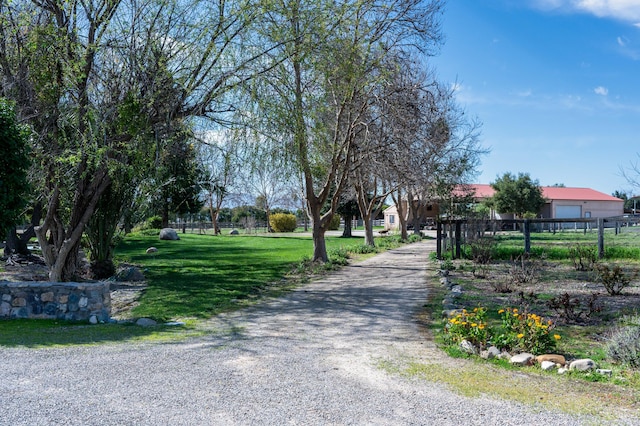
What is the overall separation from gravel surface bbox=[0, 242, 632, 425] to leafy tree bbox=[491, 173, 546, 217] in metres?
47.3

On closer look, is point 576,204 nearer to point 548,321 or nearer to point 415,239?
point 415,239

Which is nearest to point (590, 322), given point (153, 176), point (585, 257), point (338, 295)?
point (338, 295)

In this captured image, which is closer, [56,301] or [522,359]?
[522,359]

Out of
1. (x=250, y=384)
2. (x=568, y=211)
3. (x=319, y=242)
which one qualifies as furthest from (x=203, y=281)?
(x=568, y=211)

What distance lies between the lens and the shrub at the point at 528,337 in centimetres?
612

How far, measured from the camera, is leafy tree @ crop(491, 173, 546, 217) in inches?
2064

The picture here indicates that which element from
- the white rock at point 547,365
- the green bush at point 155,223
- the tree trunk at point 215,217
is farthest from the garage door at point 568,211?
the white rock at point 547,365

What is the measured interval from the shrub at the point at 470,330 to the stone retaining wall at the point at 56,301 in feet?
19.8

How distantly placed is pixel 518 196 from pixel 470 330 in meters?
48.9

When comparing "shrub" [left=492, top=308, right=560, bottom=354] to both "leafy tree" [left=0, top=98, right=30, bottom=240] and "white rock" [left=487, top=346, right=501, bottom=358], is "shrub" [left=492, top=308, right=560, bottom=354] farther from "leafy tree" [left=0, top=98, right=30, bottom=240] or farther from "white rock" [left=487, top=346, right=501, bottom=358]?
"leafy tree" [left=0, top=98, right=30, bottom=240]

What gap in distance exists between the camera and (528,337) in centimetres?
621

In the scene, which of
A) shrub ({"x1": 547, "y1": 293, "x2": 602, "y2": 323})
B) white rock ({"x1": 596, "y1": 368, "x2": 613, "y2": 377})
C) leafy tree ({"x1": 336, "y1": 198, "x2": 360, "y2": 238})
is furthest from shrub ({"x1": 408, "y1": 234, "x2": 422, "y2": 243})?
→ white rock ({"x1": 596, "y1": 368, "x2": 613, "y2": 377})

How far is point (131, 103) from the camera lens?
11289mm

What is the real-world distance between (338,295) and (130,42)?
7.05 metres
